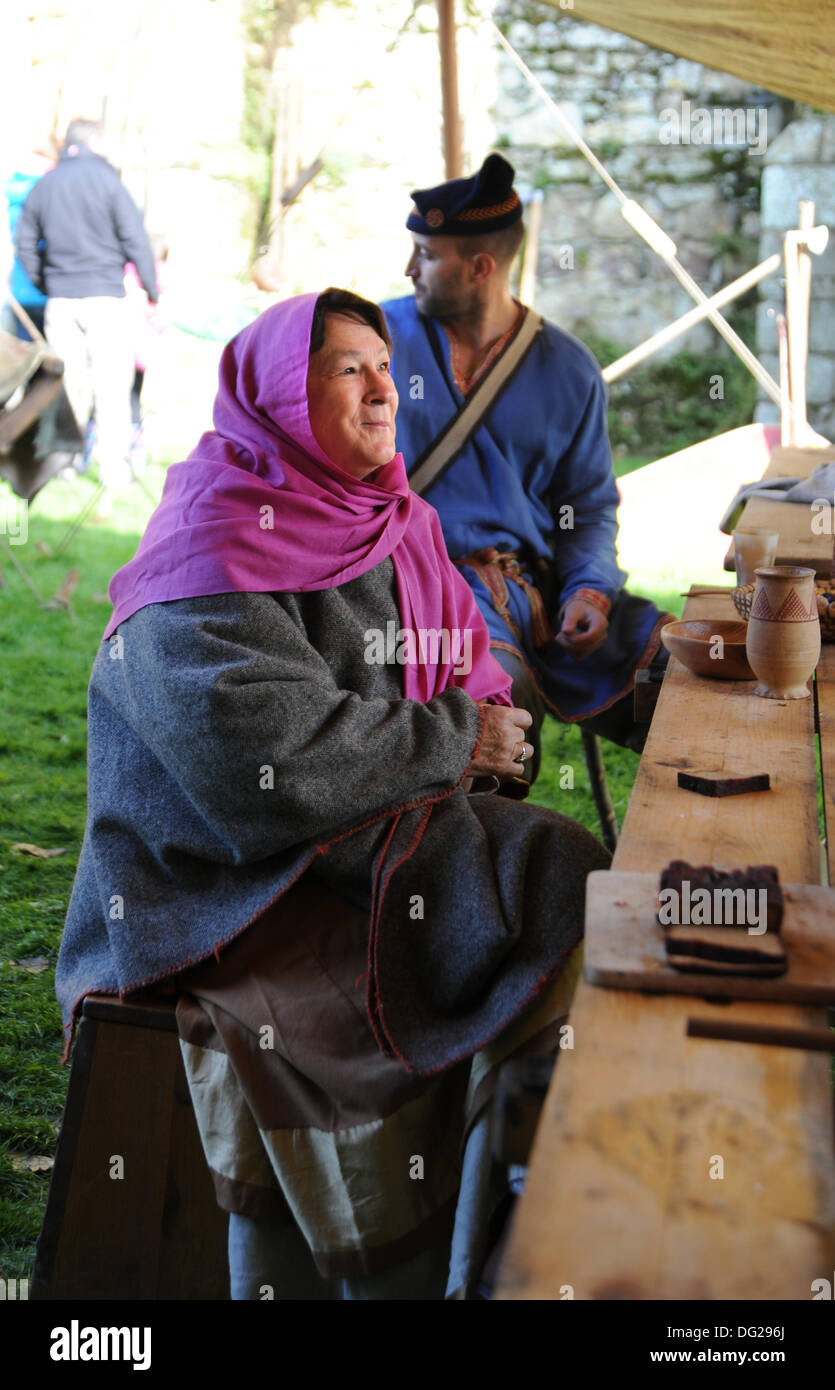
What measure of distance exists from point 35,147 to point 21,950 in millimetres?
8147

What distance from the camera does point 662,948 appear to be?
1.34 m

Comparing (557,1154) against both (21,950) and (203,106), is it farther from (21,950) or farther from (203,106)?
(203,106)

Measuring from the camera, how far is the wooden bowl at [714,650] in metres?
2.43

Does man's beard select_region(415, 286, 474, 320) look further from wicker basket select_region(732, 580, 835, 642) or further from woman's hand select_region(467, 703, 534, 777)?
woman's hand select_region(467, 703, 534, 777)

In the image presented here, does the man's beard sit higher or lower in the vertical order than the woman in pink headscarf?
higher

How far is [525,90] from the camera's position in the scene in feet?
34.8

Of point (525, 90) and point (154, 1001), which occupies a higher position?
point (525, 90)

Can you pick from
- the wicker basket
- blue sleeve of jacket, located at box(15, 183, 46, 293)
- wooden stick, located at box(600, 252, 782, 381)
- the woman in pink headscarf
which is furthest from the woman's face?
blue sleeve of jacket, located at box(15, 183, 46, 293)

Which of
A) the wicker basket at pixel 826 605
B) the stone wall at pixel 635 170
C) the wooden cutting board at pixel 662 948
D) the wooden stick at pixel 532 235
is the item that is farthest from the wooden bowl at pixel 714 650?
the stone wall at pixel 635 170

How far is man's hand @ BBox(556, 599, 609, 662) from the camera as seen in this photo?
10.8 ft

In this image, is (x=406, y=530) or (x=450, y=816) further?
(x=406, y=530)

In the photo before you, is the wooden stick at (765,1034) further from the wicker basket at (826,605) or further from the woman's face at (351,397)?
the wicker basket at (826,605)

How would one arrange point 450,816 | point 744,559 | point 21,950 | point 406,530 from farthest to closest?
point 21,950, point 744,559, point 406,530, point 450,816

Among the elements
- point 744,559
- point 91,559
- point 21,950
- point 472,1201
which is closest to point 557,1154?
point 472,1201
